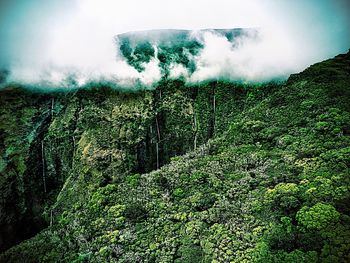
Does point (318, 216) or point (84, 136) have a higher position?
point (84, 136)

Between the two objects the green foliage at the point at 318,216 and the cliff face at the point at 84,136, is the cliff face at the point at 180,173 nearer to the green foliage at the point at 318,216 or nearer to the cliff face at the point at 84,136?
the green foliage at the point at 318,216

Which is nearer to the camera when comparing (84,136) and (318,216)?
(318,216)

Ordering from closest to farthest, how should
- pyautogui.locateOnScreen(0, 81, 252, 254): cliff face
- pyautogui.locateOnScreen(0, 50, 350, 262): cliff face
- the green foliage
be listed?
the green foliage < pyautogui.locateOnScreen(0, 50, 350, 262): cliff face < pyautogui.locateOnScreen(0, 81, 252, 254): cliff face

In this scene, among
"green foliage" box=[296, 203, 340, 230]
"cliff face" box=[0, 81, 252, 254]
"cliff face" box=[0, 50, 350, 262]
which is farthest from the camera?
"cliff face" box=[0, 81, 252, 254]

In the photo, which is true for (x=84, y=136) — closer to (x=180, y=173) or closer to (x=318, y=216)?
(x=180, y=173)

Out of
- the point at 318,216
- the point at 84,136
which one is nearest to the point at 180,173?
the point at 318,216

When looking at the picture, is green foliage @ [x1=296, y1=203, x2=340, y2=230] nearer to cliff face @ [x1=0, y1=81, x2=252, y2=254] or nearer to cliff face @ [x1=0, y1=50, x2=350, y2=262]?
cliff face @ [x1=0, y1=50, x2=350, y2=262]

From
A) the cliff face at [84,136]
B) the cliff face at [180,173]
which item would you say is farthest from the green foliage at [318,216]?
the cliff face at [84,136]

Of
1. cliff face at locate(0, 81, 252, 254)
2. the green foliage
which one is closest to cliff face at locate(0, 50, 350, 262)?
the green foliage

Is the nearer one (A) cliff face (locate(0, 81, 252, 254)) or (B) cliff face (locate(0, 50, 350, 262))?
(B) cliff face (locate(0, 50, 350, 262))

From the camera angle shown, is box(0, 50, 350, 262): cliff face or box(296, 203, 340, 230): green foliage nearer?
box(296, 203, 340, 230): green foliage
